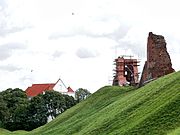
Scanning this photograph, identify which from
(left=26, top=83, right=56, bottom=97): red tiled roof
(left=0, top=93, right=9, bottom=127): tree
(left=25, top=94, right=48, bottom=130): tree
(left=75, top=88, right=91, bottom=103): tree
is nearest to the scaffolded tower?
(left=25, top=94, right=48, bottom=130): tree

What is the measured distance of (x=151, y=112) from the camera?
67.2 ft

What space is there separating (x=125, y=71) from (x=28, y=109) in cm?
1917

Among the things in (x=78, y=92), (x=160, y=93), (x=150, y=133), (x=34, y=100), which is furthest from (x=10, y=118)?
(x=150, y=133)

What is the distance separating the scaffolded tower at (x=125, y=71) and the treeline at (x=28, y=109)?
18043 mm

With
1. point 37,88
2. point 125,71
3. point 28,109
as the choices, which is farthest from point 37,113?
point 37,88

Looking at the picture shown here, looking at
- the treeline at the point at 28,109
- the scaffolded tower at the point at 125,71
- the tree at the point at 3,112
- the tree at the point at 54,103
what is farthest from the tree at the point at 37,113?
the scaffolded tower at the point at 125,71

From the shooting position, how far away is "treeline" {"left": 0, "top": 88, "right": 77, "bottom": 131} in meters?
72.1

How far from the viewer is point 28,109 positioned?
2899 inches

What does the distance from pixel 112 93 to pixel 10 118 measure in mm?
34237

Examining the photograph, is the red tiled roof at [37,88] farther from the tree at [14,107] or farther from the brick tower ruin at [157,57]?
the brick tower ruin at [157,57]

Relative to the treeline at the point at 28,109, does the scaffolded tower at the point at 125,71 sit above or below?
above

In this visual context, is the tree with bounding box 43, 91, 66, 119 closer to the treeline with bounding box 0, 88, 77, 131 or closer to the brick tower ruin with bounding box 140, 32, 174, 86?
the treeline with bounding box 0, 88, 77, 131

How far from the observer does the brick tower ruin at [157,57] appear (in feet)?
129

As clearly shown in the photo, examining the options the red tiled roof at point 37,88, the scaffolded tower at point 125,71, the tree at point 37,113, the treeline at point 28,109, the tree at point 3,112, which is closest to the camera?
the scaffolded tower at point 125,71
